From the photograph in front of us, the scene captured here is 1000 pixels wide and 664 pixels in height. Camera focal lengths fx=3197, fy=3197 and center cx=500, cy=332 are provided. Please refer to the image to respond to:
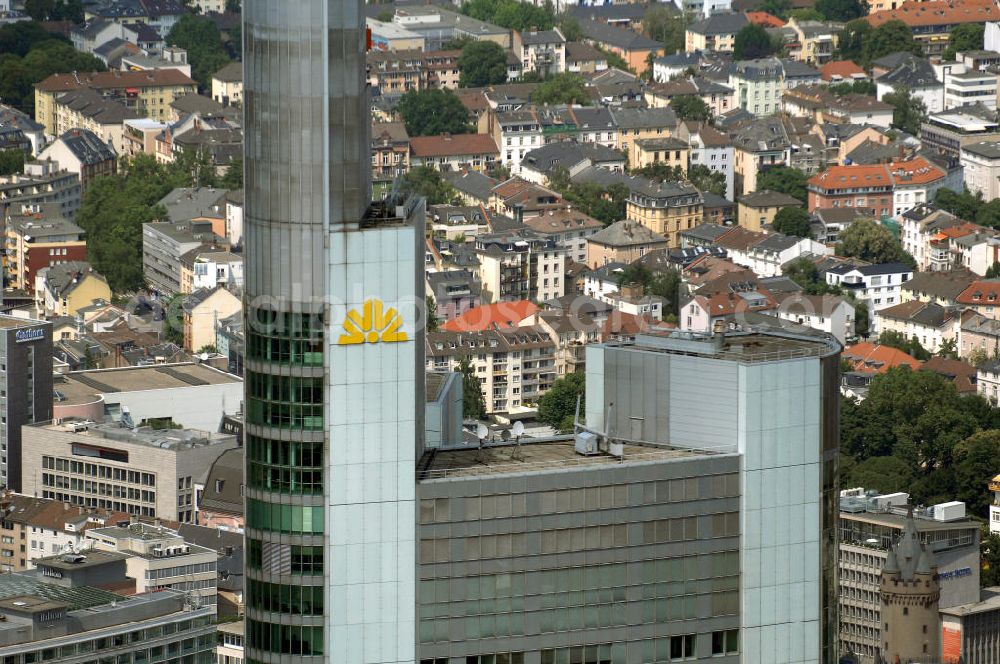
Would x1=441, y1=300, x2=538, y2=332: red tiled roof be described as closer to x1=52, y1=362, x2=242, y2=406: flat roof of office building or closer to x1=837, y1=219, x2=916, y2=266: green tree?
x1=52, y1=362, x2=242, y2=406: flat roof of office building

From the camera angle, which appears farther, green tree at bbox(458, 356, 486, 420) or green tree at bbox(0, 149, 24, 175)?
green tree at bbox(0, 149, 24, 175)

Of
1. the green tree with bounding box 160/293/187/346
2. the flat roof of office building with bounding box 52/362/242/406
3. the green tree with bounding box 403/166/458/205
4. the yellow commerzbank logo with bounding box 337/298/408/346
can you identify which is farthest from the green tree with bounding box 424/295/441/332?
the yellow commerzbank logo with bounding box 337/298/408/346

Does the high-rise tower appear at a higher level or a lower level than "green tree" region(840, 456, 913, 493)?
higher

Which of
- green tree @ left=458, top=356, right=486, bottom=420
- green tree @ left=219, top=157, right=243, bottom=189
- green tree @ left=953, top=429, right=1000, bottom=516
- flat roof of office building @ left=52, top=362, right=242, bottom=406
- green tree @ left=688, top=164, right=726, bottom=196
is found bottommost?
green tree @ left=953, top=429, right=1000, bottom=516

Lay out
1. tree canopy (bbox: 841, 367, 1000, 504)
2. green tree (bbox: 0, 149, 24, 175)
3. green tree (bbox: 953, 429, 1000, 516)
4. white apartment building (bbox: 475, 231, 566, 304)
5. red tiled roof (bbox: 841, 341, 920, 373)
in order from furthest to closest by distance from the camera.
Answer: green tree (bbox: 0, 149, 24, 175) < white apartment building (bbox: 475, 231, 566, 304) < red tiled roof (bbox: 841, 341, 920, 373) < green tree (bbox: 953, 429, 1000, 516) < tree canopy (bbox: 841, 367, 1000, 504)

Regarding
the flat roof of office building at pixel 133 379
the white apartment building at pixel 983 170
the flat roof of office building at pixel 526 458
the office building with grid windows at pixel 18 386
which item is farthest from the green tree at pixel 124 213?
the flat roof of office building at pixel 526 458

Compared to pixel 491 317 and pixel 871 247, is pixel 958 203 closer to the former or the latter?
pixel 871 247
